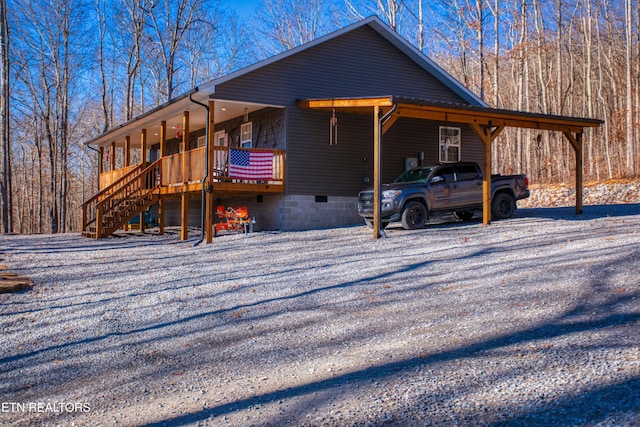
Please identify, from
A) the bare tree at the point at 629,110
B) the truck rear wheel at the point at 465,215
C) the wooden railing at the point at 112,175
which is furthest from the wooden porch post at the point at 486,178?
the wooden railing at the point at 112,175

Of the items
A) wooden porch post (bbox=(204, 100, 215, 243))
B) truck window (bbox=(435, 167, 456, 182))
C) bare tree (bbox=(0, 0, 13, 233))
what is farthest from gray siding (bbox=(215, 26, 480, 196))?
bare tree (bbox=(0, 0, 13, 233))

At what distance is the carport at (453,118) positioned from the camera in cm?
1427

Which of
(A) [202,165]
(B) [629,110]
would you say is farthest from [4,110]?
(B) [629,110]

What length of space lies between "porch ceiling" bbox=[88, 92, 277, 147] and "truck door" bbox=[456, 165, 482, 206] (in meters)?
6.50

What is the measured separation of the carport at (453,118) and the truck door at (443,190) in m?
0.90

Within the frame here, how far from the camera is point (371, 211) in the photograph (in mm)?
15539

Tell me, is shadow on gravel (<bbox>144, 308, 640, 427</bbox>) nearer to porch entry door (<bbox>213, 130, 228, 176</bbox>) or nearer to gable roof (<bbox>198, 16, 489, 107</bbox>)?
porch entry door (<bbox>213, 130, 228, 176</bbox>)

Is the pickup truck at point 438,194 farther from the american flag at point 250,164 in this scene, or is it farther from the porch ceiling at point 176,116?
the porch ceiling at point 176,116

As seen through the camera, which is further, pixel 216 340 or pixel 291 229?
pixel 291 229

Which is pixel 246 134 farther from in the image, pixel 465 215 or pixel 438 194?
pixel 465 215

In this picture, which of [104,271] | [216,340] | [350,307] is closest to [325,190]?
[104,271]

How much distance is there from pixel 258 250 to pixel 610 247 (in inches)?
299

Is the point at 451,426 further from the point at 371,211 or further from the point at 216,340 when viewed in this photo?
the point at 371,211

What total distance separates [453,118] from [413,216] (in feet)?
9.56
